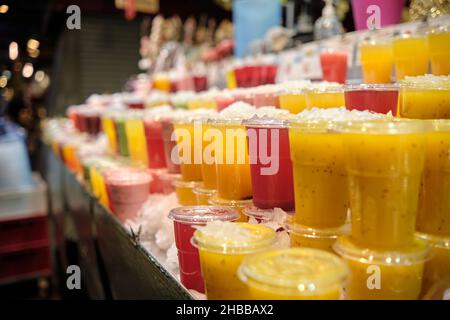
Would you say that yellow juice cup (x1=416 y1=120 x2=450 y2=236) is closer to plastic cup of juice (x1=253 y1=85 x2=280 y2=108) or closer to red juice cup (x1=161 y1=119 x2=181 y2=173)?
plastic cup of juice (x1=253 y1=85 x2=280 y2=108)

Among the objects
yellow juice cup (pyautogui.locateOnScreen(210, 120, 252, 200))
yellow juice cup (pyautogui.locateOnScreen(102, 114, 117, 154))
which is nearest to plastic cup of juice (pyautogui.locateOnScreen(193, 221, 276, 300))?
yellow juice cup (pyautogui.locateOnScreen(210, 120, 252, 200))

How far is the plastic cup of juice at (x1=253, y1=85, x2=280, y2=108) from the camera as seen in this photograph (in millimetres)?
1838

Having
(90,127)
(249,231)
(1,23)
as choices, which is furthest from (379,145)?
(1,23)

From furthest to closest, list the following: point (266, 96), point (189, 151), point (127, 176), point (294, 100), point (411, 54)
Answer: point (127, 176), point (266, 96), point (189, 151), point (294, 100), point (411, 54)

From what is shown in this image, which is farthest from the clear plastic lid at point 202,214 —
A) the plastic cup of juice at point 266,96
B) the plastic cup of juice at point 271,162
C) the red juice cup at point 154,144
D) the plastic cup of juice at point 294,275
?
the red juice cup at point 154,144

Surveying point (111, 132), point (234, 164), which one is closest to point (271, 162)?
point (234, 164)

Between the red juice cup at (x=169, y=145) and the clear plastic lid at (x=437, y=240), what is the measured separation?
1.24 m

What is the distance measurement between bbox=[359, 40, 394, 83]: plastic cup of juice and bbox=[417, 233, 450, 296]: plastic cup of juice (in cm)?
84

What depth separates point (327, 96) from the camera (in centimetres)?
149

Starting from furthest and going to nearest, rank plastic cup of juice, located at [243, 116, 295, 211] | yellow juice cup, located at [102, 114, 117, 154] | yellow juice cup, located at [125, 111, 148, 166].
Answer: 1. yellow juice cup, located at [102, 114, 117, 154]
2. yellow juice cup, located at [125, 111, 148, 166]
3. plastic cup of juice, located at [243, 116, 295, 211]

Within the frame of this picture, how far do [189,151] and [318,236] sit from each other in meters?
0.82

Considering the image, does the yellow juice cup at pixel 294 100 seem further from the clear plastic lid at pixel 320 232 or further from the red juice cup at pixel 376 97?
the clear plastic lid at pixel 320 232

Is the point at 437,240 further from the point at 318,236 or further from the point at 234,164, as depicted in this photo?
the point at 234,164

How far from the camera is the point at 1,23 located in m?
8.08
